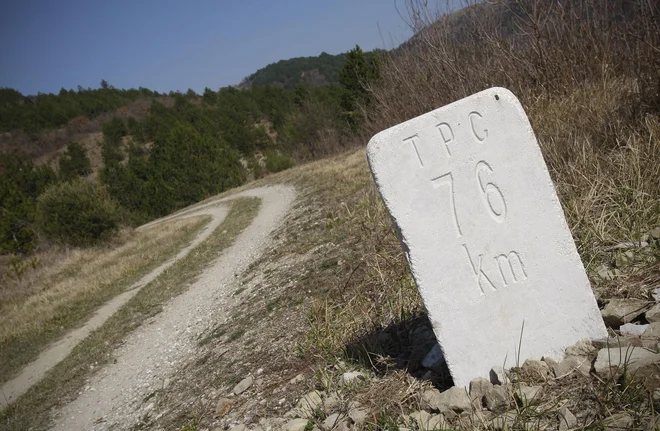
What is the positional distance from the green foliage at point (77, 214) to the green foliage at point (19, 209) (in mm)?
5410

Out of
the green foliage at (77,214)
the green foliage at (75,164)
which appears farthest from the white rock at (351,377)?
the green foliage at (75,164)

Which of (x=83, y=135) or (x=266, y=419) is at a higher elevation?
(x=83, y=135)

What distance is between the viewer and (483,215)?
2381 mm

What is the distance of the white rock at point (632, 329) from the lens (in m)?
2.30

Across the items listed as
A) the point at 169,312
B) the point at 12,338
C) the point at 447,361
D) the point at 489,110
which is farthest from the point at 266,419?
the point at 12,338

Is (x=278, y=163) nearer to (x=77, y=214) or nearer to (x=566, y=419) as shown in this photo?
(x=77, y=214)

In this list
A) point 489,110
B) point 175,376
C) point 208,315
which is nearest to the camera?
point 489,110

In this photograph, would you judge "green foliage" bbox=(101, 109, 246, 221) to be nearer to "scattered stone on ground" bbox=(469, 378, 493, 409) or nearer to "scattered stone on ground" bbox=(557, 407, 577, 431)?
"scattered stone on ground" bbox=(469, 378, 493, 409)

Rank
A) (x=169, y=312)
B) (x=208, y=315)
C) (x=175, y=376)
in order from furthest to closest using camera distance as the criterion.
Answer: (x=169, y=312) → (x=208, y=315) → (x=175, y=376)

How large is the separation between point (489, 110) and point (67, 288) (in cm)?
1422

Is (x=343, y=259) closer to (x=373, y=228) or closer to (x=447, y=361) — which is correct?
(x=373, y=228)

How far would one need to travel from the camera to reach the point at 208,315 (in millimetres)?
7152

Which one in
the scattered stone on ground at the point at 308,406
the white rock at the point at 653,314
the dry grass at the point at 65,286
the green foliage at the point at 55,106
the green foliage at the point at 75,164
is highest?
the green foliage at the point at 55,106

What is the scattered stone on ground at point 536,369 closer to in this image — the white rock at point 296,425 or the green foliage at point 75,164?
the white rock at point 296,425
